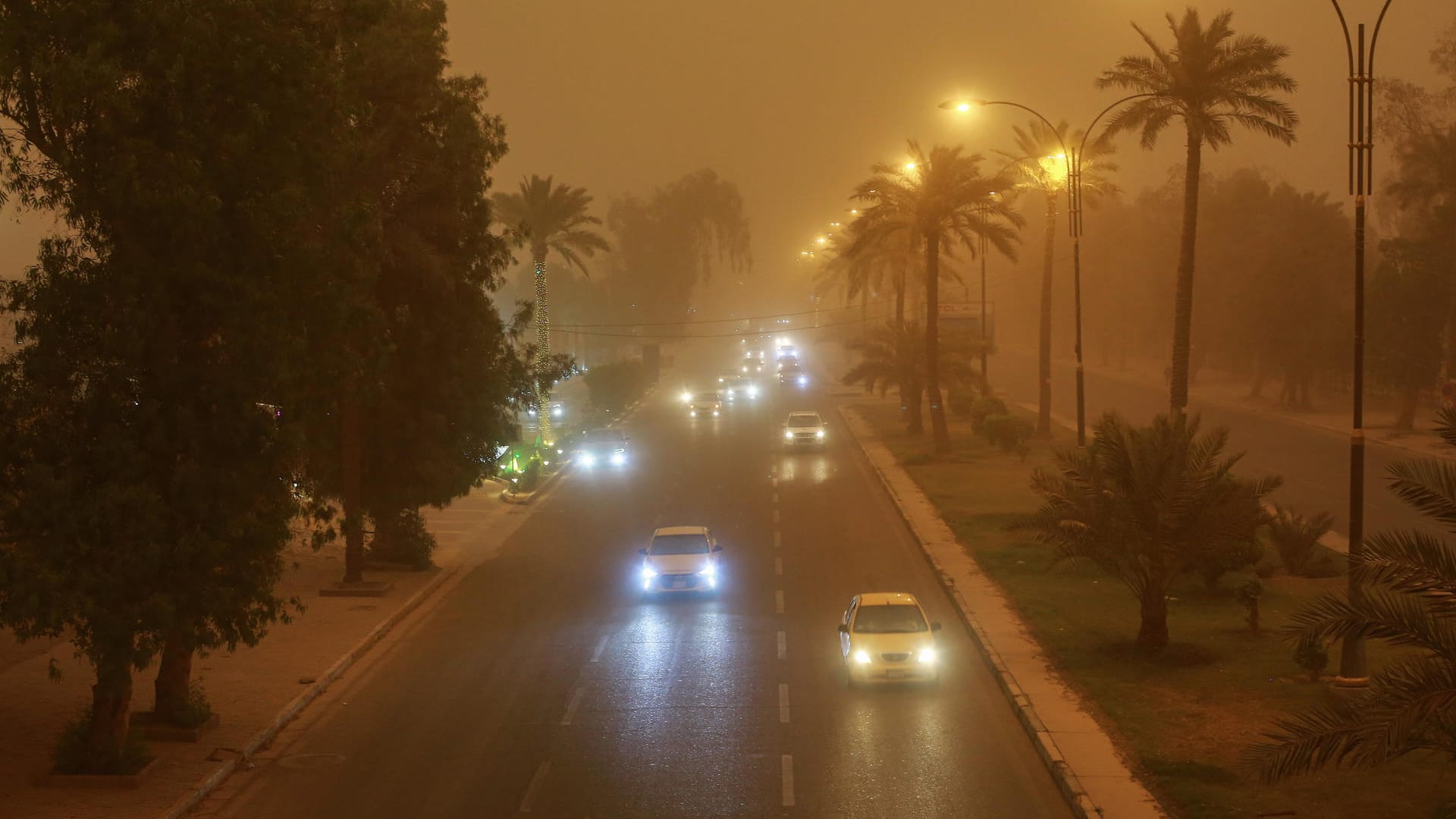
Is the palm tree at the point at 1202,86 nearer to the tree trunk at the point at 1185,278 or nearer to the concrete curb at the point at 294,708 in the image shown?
the tree trunk at the point at 1185,278

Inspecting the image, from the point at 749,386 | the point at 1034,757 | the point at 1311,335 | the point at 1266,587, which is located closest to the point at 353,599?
the point at 1034,757

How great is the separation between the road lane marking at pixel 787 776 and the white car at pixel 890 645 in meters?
3.43

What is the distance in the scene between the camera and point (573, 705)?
1895 cm

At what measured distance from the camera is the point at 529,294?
164875 millimetres

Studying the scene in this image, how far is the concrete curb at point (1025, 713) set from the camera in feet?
47.6

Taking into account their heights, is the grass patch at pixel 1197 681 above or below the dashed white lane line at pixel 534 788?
above

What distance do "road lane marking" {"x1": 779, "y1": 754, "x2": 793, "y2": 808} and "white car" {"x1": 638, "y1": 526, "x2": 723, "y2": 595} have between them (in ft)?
34.7

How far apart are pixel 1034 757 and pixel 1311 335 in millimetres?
59040

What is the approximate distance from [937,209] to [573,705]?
36.9 metres

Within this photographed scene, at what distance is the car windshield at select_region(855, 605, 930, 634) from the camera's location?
19.9 meters

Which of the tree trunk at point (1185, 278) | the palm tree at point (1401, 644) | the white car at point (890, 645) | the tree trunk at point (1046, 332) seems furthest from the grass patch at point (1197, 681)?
the tree trunk at point (1046, 332)

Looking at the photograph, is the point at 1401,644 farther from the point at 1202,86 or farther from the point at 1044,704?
the point at 1202,86

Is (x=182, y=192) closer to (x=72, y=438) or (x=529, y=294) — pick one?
(x=72, y=438)

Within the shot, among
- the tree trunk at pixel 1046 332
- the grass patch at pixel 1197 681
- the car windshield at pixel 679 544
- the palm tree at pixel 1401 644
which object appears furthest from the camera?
the tree trunk at pixel 1046 332
